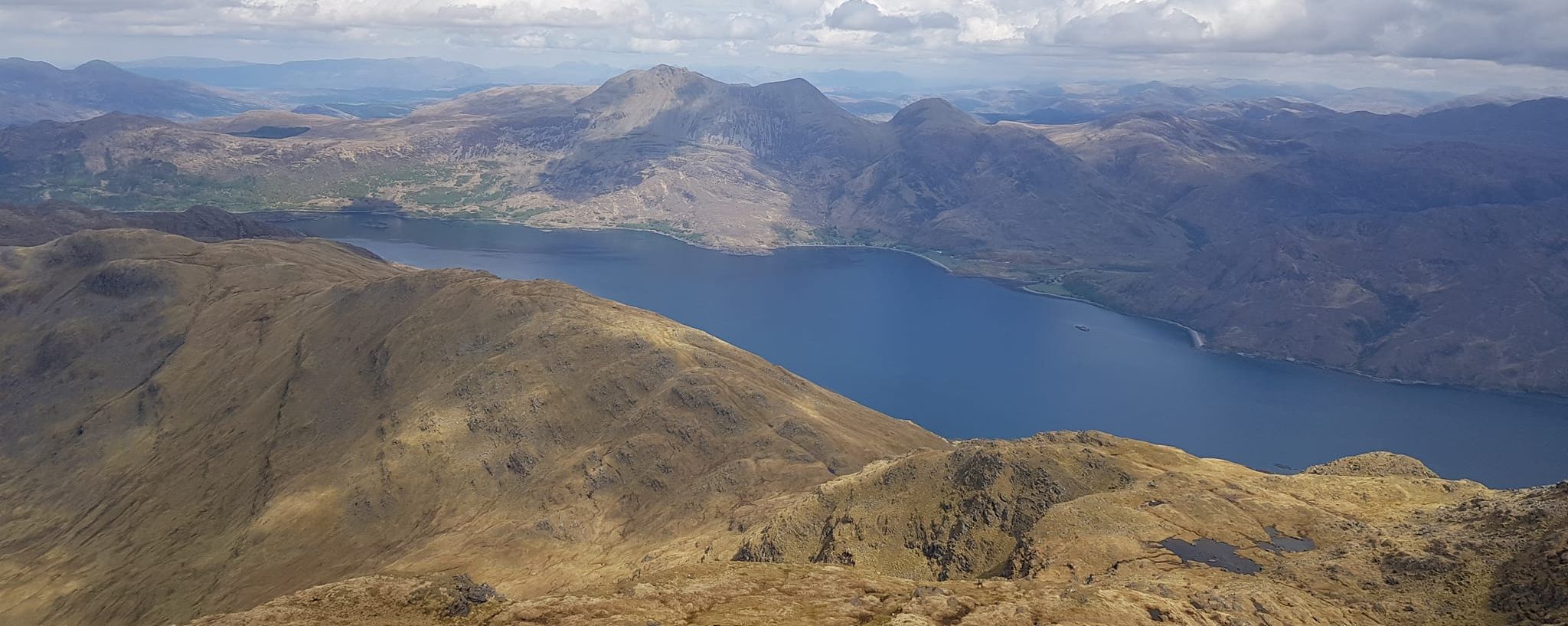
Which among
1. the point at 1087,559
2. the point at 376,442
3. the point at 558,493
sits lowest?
the point at 558,493

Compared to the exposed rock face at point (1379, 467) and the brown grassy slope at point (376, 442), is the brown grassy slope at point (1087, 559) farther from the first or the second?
the brown grassy slope at point (376, 442)

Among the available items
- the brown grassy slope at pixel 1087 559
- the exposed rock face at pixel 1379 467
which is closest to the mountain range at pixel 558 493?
the brown grassy slope at pixel 1087 559

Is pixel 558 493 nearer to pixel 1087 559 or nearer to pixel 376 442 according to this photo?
pixel 376 442

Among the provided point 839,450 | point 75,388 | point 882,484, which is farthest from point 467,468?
point 75,388

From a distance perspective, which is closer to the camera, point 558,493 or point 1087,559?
point 1087,559

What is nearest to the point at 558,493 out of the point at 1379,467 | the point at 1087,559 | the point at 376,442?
the point at 376,442

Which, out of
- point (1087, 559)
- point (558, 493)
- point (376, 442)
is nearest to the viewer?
point (1087, 559)

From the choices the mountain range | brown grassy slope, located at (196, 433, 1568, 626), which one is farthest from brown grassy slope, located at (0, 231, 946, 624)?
brown grassy slope, located at (196, 433, 1568, 626)
